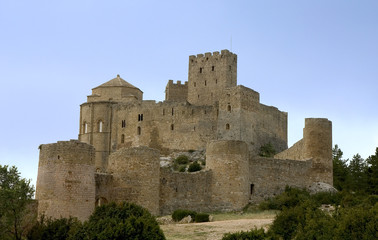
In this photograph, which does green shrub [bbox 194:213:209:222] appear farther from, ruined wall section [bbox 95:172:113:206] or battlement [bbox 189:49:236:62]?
battlement [bbox 189:49:236:62]

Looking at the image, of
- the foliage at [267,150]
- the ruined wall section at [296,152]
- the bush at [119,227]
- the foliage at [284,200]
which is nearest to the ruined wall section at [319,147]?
the ruined wall section at [296,152]

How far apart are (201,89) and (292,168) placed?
810 inches

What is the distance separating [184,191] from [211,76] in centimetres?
2602

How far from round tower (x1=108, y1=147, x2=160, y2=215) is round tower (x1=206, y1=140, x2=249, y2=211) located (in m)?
4.61

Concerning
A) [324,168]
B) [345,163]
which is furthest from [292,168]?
[345,163]

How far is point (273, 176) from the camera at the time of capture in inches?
1781

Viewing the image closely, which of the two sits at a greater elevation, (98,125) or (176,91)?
(176,91)

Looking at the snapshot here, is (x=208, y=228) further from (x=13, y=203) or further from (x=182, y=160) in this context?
(x=182, y=160)


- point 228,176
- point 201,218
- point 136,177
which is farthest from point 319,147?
point 136,177

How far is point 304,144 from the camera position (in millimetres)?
49094

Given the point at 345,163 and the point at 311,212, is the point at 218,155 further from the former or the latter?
the point at 345,163

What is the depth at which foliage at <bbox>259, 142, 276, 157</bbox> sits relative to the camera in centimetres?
5922

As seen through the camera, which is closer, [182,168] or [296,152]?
[296,152]

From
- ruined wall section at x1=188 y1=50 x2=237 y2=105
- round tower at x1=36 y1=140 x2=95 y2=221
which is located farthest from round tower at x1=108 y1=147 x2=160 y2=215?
ruined wall section at x1=188 y1=50 x2=237 y2=105
